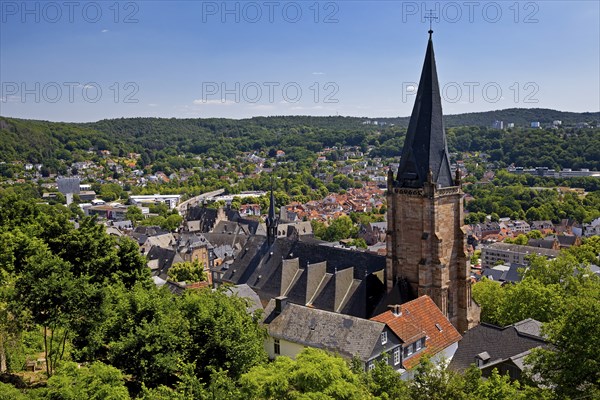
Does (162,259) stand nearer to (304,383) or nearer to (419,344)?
(419,344)

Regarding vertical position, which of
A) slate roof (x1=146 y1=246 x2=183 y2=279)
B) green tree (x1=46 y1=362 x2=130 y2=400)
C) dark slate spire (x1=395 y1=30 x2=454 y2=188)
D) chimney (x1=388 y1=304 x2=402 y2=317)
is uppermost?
dark slate spire (x1=395 y1=30 x2=454 y2=188)

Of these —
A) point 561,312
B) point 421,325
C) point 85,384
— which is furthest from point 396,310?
point 85,384

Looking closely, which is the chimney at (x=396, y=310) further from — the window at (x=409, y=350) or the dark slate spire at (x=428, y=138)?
the dark slate spire at (x=428, y=138)

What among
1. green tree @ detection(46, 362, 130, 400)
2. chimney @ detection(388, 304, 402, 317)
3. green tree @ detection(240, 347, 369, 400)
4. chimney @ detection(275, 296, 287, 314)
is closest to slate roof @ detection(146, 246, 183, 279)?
chimney @ detection(275, 296, 287, 314)

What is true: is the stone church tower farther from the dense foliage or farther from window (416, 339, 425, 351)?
the dense foliage

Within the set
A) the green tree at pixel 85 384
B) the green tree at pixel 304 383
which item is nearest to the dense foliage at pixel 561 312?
the green tree at pixel 304 383

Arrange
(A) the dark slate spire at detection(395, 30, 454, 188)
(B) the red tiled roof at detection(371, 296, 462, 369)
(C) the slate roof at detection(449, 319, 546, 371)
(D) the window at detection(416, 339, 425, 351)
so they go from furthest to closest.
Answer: (A) the dark slate spire at detection(395, 30, 454, 188), (D) the window at detection(416, 339, 425, 351), (B) the red tiled roof at detection(371, 296, 462, 369), (C) the slate roof at detection(449, 319, 546, 371)
